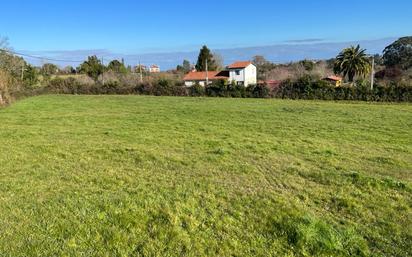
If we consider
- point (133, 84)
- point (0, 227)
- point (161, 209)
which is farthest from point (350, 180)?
point (133, 84)

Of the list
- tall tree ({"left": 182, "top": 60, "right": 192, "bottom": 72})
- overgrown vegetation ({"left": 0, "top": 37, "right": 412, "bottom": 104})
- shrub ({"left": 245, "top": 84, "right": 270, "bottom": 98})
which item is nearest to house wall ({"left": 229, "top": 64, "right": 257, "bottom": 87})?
overgrown vegetation ({"left": 0, "top": 37, "right": 412, "bottom": 104})

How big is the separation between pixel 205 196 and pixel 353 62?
134 ft

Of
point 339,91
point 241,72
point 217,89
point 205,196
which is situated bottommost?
point 205,196

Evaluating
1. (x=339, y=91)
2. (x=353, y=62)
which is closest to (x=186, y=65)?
(x=353, y=62)

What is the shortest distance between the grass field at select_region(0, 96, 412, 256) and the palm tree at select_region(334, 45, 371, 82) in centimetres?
3460

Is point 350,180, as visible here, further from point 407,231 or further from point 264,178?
point 407,231

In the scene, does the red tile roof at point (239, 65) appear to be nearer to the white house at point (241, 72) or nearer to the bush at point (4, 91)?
the white house at point (241, 72)

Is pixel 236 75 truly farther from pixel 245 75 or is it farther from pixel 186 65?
pixel 186 65

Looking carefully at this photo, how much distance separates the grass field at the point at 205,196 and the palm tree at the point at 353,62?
34.6 meters

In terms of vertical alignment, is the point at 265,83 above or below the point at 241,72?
below

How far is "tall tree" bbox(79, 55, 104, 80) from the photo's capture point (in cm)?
5438

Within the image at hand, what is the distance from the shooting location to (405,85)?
22.8 m

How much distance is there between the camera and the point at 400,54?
47.4 m

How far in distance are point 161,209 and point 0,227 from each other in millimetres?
1725
